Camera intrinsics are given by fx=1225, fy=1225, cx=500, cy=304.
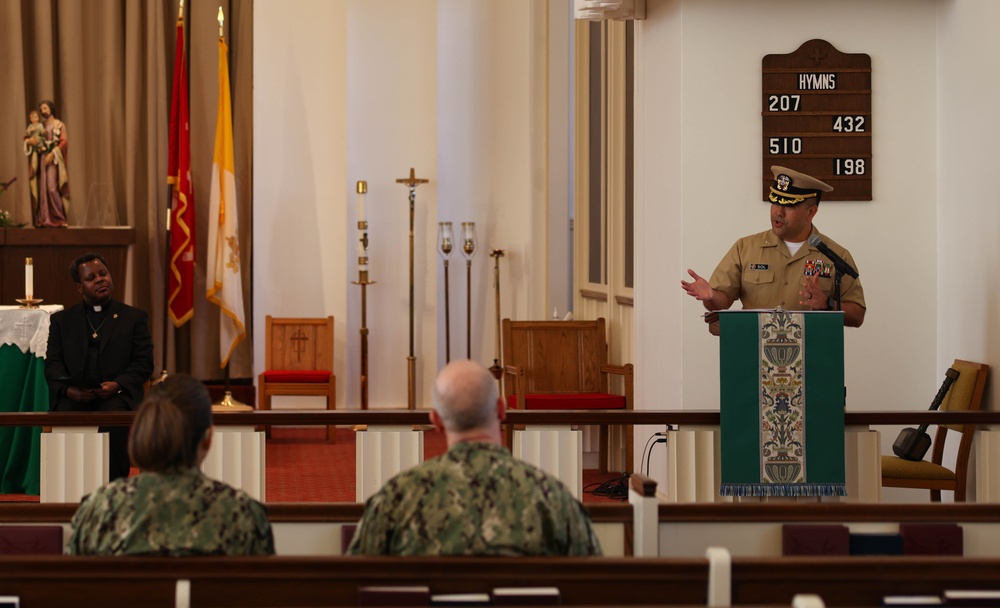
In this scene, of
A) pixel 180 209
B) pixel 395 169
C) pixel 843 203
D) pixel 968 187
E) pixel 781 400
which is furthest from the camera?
pixel 395 169

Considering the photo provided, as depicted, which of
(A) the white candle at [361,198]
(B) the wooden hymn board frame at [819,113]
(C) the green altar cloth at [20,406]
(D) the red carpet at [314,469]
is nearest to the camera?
(B) the wooden hymn board frame at [819,113]

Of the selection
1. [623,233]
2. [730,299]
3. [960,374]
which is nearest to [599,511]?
[730,299]

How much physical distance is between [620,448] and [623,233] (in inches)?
57.9

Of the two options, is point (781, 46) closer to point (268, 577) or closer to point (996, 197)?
point (996, 197)

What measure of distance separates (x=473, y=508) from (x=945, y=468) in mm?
3534

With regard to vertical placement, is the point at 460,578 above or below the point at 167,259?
below

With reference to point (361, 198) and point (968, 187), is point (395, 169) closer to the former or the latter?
point (361, 198)

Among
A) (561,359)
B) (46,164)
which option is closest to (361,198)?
(46,164)

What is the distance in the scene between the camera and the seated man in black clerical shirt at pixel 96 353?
620 centimetres

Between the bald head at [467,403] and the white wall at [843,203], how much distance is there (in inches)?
142

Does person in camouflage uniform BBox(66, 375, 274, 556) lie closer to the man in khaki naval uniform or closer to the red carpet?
the man in khaki naval uniform

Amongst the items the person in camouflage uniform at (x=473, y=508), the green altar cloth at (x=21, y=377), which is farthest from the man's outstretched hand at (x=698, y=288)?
the green altar cloth at (x=21, y=377)

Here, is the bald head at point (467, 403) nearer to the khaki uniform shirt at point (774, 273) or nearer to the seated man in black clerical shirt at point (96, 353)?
the khaki uniform shirt at point (774, 273)

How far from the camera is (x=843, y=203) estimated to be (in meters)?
6.38
